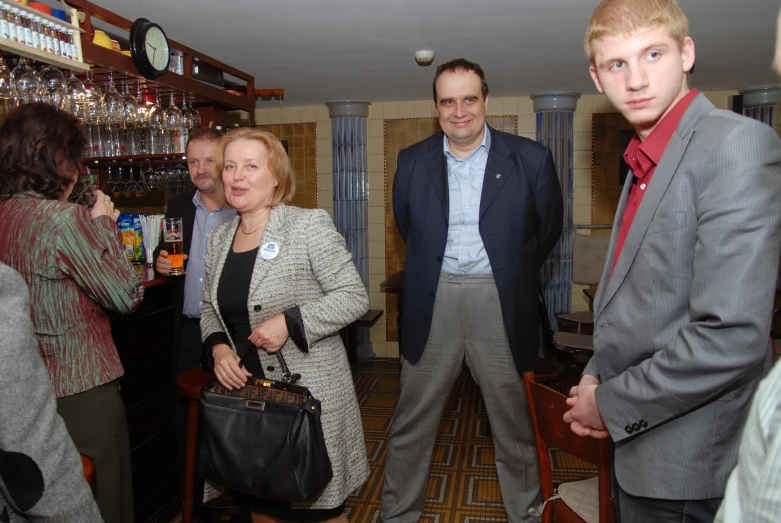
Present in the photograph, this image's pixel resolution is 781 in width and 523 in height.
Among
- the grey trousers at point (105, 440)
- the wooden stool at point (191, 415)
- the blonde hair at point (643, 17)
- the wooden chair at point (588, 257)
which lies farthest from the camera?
the wooden chair at point (588, 257)

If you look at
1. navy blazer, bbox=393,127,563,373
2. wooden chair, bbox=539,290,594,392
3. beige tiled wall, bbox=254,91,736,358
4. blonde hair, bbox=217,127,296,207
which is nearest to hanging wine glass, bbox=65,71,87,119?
blonde hair, bbox=217,127,296,207

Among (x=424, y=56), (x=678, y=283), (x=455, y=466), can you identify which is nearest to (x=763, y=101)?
(x=424, y=56)

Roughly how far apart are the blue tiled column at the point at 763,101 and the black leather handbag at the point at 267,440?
550 cm

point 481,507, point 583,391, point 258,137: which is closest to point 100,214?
point 258,137

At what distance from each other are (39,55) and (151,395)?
1.53 m

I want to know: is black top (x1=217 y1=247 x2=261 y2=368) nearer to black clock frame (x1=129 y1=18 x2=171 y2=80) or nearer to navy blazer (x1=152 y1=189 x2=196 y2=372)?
navy blazer (x1=152 y1=189 x2=196 y2=372)

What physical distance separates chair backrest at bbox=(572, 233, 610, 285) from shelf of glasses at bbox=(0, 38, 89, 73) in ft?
14.7

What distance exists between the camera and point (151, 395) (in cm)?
278

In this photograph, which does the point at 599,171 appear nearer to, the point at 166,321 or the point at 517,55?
the point at 517,55

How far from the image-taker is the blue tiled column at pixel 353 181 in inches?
247

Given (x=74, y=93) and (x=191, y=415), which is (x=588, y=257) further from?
(x=74, y=93)

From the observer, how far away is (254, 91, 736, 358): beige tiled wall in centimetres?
608

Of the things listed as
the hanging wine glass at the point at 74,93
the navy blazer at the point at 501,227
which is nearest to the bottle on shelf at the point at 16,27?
the hanging wine glass at the point at 74,93

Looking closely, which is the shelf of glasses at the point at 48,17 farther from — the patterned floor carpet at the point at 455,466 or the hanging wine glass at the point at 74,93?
the patterned floor carpet at the point at 455,466
